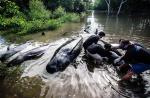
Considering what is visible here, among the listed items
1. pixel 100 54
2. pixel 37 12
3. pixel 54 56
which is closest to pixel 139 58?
pixel 100 54

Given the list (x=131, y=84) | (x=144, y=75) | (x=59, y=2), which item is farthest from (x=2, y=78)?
(x=59, y=2)

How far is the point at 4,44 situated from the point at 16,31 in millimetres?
5316

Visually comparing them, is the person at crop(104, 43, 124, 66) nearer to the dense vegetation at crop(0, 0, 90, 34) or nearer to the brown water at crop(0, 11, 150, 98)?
the brown water at crop(0, 11, 150, 98)

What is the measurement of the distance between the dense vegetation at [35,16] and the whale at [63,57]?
2530 millimetres

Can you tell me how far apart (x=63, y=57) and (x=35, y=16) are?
17795 millimetres

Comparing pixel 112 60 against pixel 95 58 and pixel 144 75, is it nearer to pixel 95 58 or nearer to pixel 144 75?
pixel 95 58

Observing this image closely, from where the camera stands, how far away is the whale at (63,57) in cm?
922

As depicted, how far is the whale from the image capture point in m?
9.22

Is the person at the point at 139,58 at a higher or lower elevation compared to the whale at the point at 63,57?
higher

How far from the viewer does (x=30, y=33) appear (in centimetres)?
2019

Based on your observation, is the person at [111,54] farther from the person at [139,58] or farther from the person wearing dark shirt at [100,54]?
the person at [139,58]

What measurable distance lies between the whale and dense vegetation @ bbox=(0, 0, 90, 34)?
8.30ft

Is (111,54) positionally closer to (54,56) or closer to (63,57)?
(63,57)

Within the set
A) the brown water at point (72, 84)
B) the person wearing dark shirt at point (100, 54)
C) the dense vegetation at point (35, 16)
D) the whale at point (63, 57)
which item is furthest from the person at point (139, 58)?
the dense vegetation at point (35, 16)
